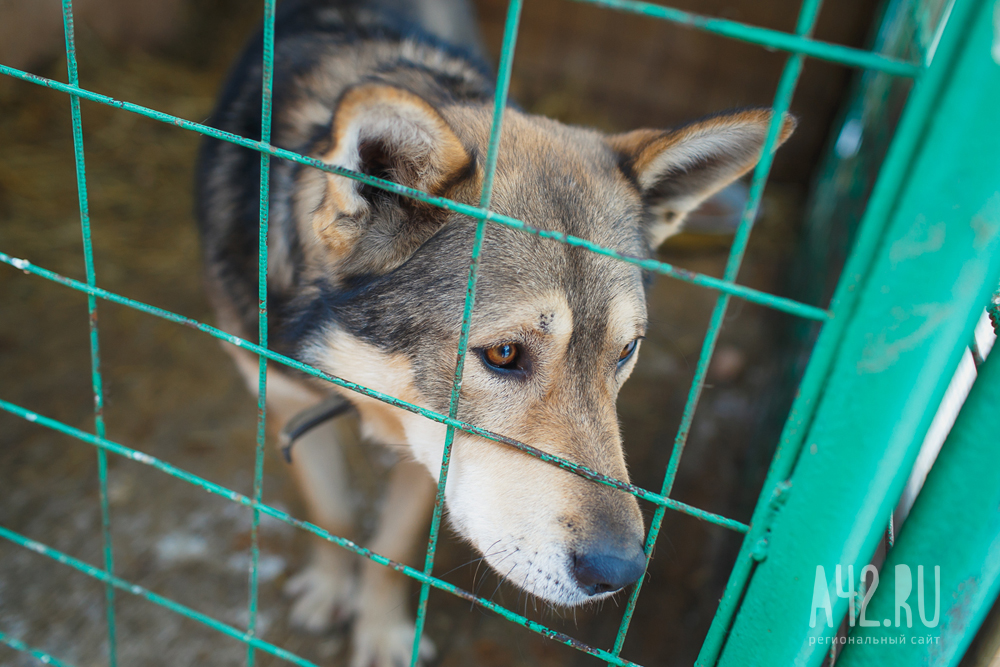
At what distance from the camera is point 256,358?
1952 mm

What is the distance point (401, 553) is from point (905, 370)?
1.82 meters

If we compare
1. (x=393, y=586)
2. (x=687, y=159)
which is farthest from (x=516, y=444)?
(x=393, y=586)

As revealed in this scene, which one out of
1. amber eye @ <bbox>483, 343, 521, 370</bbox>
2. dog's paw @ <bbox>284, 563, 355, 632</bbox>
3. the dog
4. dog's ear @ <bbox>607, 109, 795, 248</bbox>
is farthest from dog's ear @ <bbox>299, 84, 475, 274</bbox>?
dog's paw @ <bbox>284, 563, 355, 632</bbox>

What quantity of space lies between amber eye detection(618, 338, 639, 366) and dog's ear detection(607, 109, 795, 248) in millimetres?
288

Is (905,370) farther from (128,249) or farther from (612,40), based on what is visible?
(612,40)

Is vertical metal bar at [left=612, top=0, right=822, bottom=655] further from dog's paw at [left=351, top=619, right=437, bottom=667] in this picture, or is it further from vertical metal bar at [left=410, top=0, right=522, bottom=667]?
dog's paw at [left=351, top=619, right=437, bottom=667]

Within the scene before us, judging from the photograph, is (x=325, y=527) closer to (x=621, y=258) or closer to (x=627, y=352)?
(x=627, y=352)

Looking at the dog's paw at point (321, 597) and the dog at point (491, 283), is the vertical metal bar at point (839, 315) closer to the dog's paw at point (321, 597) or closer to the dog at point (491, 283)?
the dog at point (491, 283)

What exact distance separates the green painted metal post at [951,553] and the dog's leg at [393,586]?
4.70 feet

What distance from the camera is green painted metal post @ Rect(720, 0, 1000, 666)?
2.27 feet

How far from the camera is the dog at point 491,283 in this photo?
1.25 m

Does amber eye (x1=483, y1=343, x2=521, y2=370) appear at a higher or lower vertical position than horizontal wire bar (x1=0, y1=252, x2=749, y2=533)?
higher

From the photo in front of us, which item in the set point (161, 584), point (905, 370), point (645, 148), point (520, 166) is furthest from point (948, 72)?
A: point (161, 584)

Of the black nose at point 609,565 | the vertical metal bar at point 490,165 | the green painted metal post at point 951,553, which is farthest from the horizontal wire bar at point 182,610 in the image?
the green painted metal post at point 951,553
